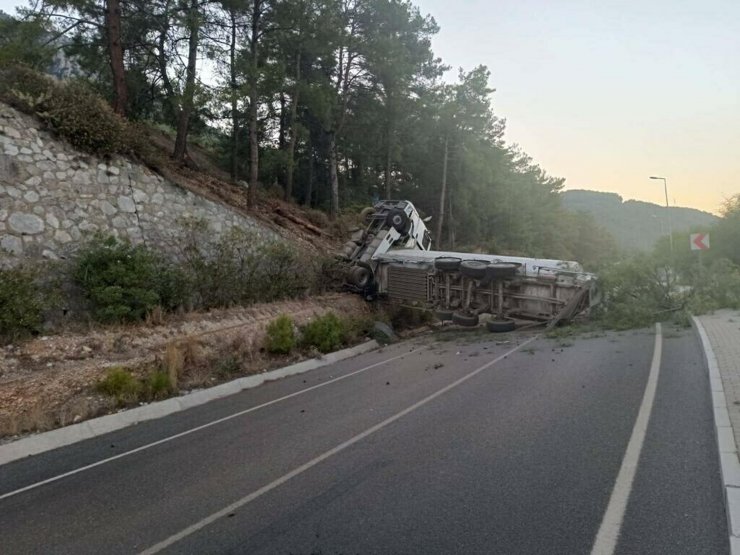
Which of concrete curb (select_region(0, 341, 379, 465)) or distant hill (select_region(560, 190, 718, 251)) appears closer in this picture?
concrete curb (select_region(0, 341, 379, 465))

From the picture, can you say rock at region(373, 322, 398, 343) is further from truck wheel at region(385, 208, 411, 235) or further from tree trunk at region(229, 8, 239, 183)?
tree trunk at region(229, 8, 239, 183)

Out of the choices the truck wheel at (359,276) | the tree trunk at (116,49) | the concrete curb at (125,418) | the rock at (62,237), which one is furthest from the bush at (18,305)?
the truck wheel at (359,276)

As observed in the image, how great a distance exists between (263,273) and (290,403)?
6.38m

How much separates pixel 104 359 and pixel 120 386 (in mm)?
1186

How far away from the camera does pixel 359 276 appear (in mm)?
17031

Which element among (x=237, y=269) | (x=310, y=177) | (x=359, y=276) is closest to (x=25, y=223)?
(x=237, y=269)

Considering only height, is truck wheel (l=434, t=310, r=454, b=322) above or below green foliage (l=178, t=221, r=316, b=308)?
below

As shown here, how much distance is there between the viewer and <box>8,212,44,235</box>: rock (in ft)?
33.5

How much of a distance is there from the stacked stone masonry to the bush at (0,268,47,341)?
1.12m

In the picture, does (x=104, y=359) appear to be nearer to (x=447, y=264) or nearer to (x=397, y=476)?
(x=397, y=476)

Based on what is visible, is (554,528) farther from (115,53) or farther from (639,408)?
(115,53)

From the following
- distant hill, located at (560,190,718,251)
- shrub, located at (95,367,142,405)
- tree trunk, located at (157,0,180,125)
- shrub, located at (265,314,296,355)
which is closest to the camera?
shrub, located at (95,367,142,405)

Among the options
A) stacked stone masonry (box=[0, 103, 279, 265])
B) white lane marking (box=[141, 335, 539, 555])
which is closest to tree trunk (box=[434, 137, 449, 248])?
stacked stone masonry (box=[0, 103, 279, 265])

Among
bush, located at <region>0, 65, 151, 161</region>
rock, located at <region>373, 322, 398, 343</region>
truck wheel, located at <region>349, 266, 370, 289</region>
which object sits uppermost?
bush, located at <region>0, 65, 151, 161</region>
